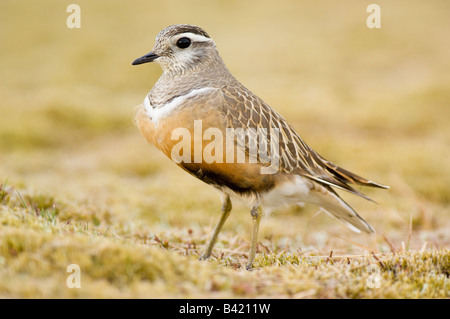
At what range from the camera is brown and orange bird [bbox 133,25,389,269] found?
4.64 meters

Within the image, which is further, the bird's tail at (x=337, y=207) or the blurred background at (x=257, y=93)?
the blurred background at (x=257, y=93)

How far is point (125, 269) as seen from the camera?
3574 millimetres

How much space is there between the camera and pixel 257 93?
1634cm

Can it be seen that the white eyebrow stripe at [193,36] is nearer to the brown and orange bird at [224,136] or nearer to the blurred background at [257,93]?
the brown and orange bird at [224,136]

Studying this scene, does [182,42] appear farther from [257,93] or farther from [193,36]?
[257,93]

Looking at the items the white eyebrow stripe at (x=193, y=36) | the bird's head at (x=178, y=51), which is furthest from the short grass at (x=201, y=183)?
the white eyebrow stripe at (x=193, y=36)

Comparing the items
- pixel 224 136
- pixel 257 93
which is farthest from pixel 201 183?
pixel 257 93

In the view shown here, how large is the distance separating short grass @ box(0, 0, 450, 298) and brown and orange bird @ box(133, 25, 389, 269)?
674 millimetres

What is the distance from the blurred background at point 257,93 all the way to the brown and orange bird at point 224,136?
2.92 ft

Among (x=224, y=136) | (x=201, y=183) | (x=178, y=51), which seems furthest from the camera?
(x=201, y=183)

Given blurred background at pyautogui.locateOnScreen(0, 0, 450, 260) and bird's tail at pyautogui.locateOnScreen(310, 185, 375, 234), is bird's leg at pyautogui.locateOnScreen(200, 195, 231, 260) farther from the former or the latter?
bird's tail at pyautogui.locateOnScreen(310, 185, 375, 234)

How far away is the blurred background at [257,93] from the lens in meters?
7.96

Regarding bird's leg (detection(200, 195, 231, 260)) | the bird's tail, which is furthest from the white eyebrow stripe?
the bird's tail

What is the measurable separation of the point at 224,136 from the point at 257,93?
11.9 metres
